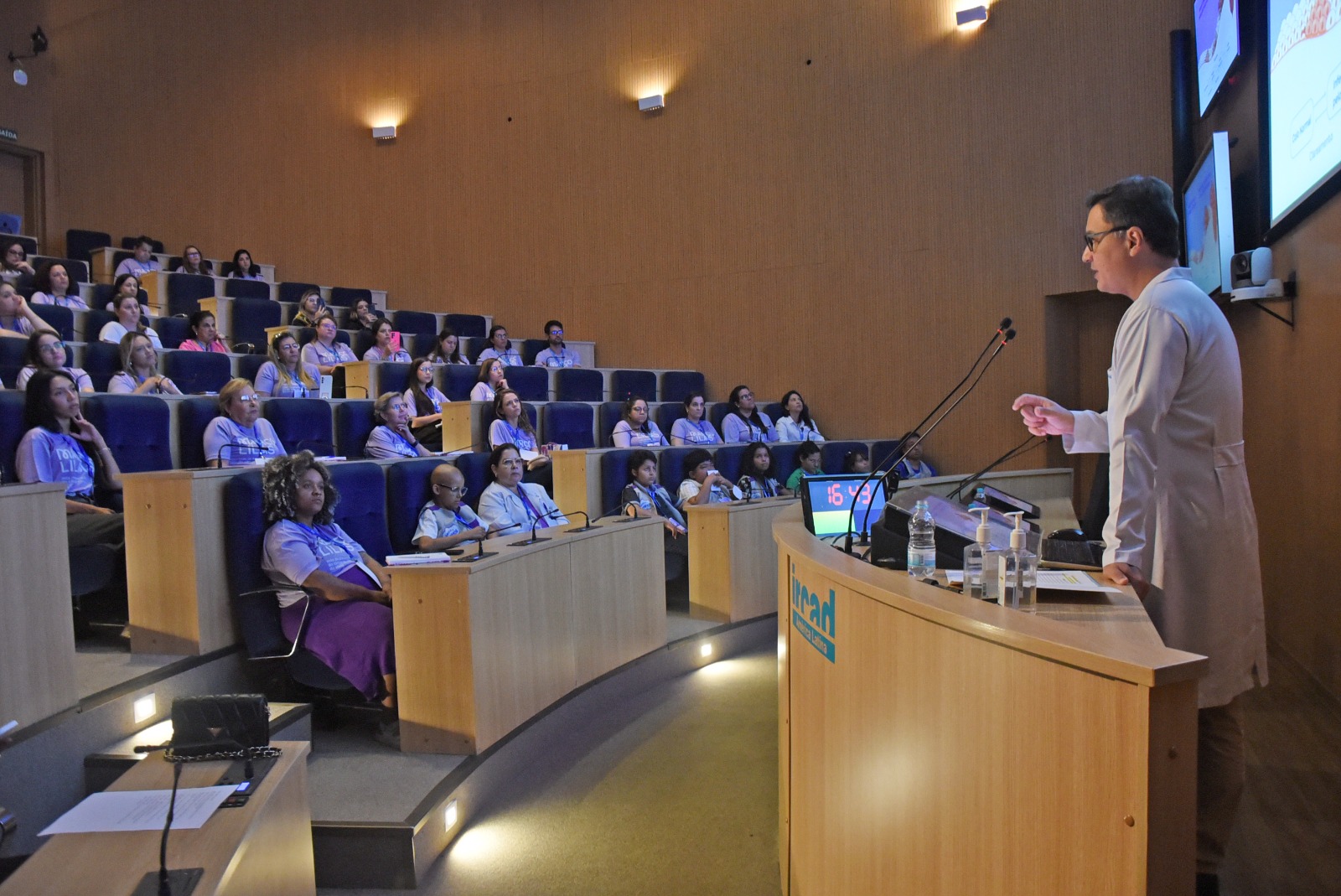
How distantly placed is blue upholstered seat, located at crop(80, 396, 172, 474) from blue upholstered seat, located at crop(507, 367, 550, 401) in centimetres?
213

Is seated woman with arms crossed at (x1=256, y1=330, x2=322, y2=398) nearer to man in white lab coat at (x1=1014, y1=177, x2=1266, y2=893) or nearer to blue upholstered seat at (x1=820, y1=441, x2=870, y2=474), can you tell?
blue upholstered seat at (x1=820, y1=441, x2=870, y2=474)

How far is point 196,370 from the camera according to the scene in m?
3.89

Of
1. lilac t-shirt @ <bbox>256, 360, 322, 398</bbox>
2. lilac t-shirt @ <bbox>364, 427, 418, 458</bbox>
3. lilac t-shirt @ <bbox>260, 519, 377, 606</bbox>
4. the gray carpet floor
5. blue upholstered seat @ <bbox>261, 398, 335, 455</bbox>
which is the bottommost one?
the gray carpet floor

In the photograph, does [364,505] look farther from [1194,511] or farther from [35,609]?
[1194,511]

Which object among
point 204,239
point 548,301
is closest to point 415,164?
point 548,301

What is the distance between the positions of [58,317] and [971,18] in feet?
16.7

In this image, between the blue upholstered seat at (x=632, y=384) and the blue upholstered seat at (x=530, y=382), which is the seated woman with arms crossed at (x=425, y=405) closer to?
the blue upholstered seat at (x=530, y=382)

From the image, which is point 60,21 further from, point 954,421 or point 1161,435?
point 1161,435

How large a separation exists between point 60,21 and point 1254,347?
9.97 m

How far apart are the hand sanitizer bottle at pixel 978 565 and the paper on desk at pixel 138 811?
973mm

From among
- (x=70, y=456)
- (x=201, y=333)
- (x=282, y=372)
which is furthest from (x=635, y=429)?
(x=70, y=456)

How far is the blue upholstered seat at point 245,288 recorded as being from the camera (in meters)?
5.99

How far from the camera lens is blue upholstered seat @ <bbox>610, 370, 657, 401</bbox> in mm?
5570

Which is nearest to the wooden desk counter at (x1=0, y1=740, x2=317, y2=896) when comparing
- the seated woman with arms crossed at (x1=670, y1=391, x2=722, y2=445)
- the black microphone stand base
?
the black microphone stand base
